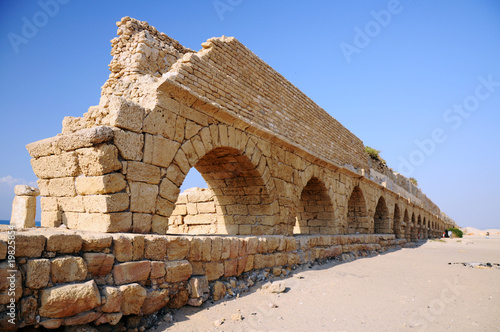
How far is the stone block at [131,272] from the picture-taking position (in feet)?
10.1

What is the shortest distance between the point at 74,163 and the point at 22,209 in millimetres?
1944

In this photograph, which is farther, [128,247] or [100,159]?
[100,159]

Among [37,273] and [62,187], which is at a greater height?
[62,187]

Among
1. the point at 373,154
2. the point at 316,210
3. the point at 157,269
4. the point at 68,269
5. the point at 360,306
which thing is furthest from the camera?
the point at 373,154

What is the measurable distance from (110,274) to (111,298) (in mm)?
234

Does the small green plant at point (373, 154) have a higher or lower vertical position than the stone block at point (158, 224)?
higher

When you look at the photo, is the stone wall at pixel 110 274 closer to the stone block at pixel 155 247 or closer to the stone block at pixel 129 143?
the stone block at pixel 155 247

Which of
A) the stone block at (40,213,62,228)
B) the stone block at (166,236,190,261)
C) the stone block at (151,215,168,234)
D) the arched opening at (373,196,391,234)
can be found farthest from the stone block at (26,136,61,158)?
the arched opening at (373,196,391,234)

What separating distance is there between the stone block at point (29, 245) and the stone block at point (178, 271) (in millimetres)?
1272

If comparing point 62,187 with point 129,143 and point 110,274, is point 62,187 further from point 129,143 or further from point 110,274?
point 110,274

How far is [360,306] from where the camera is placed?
4.09 m

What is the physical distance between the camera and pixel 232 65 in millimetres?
6398

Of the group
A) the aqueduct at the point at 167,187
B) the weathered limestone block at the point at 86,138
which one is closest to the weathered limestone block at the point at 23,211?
the aqueduct at the point at 167,187

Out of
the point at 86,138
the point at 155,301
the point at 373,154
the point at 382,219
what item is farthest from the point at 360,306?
the point at 373,154
